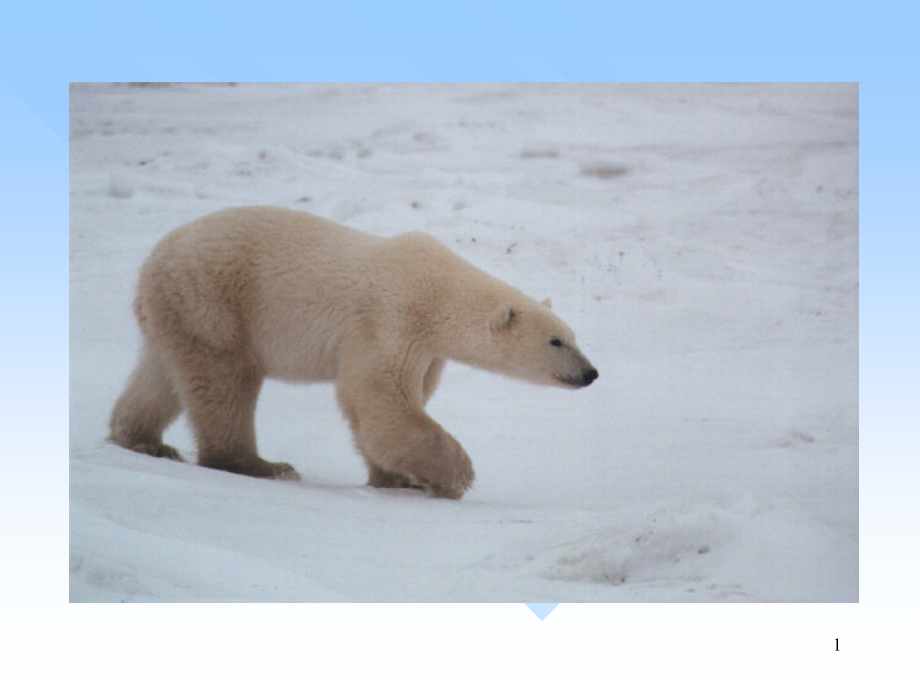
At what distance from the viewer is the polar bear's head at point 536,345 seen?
5.09m

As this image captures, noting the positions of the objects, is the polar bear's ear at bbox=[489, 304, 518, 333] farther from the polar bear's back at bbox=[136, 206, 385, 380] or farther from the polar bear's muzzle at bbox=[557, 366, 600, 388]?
the polar bear's back at bbox=[136, 206, 385, 380]

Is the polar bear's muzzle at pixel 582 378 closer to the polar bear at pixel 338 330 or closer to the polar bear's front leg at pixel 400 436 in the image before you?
the polar bear at pixel 338 330

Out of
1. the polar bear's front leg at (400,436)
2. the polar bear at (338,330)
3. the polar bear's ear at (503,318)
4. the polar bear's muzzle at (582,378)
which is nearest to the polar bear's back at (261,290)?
the polar bear at (338,330)

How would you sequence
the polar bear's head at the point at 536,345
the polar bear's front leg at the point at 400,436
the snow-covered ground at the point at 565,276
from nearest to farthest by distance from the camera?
the polar bear's front leg at the point at 400,436
the polar bear's head at the point at 536,345
the snow-covered ground at the point at 565,276

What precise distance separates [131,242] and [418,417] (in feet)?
5.78

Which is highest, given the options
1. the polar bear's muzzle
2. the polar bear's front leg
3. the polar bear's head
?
the polar bear's head

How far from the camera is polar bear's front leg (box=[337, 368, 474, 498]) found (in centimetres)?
499

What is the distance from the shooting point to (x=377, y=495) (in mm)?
5105

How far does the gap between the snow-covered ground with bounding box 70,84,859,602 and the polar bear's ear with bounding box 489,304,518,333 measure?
684 mm

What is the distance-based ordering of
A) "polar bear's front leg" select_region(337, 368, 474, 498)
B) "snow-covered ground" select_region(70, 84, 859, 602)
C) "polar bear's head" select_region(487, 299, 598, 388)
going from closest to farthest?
1. "polar bear's front leg" select_region(337, 368, 474, 498)
2. "polar bear's head" select_region(487, 299, 598, 388)
3. "snow-covered ground" select_region(70, 84, 859, 602)

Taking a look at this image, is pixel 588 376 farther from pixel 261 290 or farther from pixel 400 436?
pixel 261 290

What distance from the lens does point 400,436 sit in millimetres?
4988

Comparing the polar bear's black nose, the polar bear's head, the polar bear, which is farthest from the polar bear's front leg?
the polar bear's black nose
